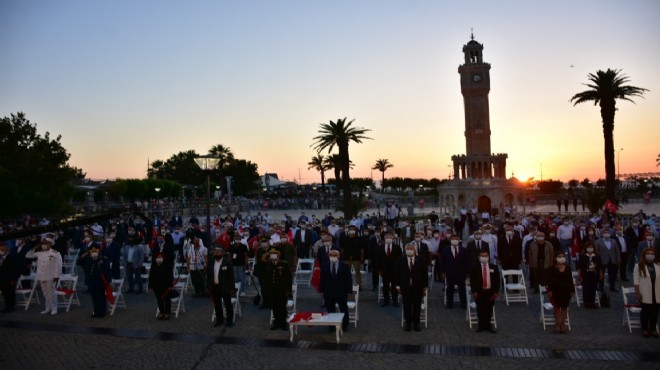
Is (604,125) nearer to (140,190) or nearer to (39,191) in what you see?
(39,191)

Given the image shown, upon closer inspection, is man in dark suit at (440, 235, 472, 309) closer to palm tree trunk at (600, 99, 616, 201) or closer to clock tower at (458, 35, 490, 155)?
palm tree trunk at (600, 99, 616, 201)

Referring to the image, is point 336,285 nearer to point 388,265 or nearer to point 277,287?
point 277,287

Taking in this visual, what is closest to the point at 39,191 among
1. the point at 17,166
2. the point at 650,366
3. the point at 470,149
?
the point at 17,166

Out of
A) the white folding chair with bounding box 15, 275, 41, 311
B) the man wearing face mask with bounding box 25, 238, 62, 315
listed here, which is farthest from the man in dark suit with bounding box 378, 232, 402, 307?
the white folding chair with bounding box 15, 275, 41, 311

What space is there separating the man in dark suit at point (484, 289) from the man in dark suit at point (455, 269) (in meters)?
1.80

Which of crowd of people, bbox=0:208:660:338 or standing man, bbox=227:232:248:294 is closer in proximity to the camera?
crowd of people, bbox=0:208:660:338

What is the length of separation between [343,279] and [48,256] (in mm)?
7925

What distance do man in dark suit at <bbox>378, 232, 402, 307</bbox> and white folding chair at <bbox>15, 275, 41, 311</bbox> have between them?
9242 mm

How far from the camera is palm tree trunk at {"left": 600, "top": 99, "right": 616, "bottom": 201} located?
4049 cm

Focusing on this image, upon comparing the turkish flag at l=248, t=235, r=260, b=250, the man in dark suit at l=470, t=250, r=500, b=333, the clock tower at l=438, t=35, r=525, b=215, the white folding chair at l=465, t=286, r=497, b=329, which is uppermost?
the clock tower at l=438, t=35, r=525, b=215

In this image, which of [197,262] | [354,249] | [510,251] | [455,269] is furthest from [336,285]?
[510,251]

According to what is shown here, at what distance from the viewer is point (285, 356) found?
32.6 feet

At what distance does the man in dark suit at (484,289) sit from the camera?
11.2 m

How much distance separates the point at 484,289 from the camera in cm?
1132
